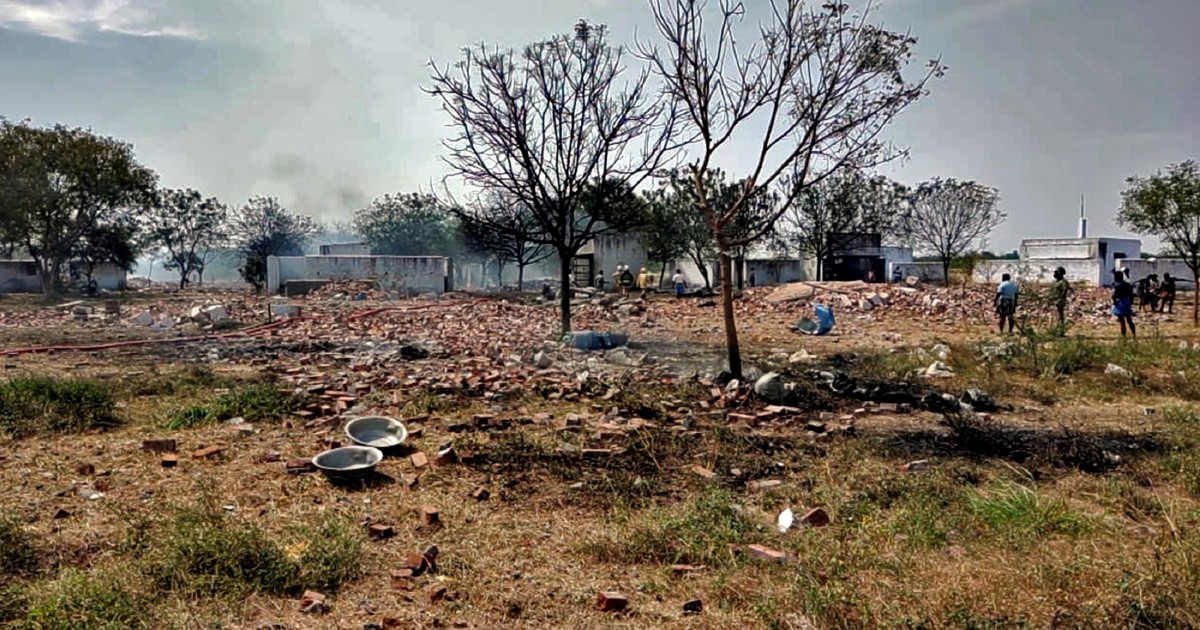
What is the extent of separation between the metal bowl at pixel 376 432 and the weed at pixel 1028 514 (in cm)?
386

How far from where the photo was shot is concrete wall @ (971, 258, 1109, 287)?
35719mm

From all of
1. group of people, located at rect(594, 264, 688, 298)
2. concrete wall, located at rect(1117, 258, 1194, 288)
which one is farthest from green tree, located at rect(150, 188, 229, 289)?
concrete wall, located at rect(1117, 258, 1194, 288)

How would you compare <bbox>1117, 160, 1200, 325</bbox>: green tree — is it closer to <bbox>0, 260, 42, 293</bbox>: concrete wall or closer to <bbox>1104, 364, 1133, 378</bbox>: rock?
<bbox>1104, 364, 1133, 378</bbox>: rock

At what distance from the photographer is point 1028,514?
3375 mm

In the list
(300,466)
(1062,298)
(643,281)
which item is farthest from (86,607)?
(643,281)

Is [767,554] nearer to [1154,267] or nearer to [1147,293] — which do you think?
[1147,293]

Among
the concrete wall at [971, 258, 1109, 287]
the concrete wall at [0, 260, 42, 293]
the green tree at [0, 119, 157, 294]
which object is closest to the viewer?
the green tree at [0, 119, 157, 294]

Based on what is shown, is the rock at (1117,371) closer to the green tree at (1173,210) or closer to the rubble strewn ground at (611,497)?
the rubble strewn ground at (611,497)

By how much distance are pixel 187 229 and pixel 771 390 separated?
41926 millimetres

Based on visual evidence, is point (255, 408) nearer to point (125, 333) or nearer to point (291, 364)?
point (291, 364)

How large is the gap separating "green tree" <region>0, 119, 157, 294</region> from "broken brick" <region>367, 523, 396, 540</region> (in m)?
28.2

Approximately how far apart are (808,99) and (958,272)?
117 ft

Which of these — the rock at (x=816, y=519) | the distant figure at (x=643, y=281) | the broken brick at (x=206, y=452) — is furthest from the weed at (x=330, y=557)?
the distant figure at (x=643, y=281)

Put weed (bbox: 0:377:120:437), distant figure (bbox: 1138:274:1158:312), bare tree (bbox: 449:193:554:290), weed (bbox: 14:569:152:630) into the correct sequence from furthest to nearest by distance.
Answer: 1. distant figure (bbox: 1138:274:1158:312)
2. bare tree (bbox: 449:193:554:290)
3. weed (bbox: 0:377:120:437)
4. weed (bbox: 14:569:152:630)
